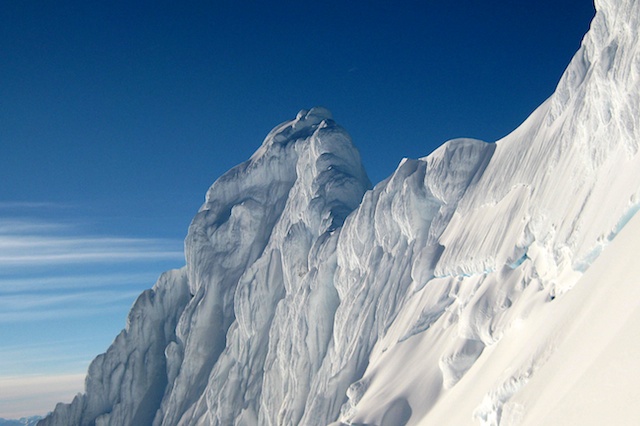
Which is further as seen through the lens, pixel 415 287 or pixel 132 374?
pixel 132 374

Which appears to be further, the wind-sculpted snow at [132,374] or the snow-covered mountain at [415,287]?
the wind-sculpted snow at [132,374]

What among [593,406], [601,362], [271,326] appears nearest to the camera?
[593,406]

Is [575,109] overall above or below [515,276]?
above

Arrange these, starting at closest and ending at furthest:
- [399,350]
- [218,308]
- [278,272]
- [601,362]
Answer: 1. [601,362]
2. [399,350]
3. [278,272]
4. [218,308]

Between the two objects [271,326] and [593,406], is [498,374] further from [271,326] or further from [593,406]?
[271,326]

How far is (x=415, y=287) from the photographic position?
32375 mm

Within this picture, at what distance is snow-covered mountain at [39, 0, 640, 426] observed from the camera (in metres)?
17.5

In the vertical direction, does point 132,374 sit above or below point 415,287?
above

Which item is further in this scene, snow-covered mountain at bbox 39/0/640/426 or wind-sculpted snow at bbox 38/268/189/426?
wind-sculpted snow at bbox 38/268/189/426

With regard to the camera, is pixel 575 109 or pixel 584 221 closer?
pixel 584 221

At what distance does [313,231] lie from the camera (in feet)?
148

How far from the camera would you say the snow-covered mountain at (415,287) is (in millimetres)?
17453

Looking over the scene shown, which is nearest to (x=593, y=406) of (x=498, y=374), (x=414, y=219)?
(x=498, y=374)

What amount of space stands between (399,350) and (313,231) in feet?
53.1
